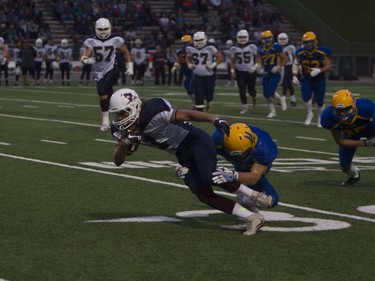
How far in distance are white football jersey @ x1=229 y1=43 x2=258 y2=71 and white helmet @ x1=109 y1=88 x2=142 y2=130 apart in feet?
50.4

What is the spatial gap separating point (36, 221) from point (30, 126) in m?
10.1

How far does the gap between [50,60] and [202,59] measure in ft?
51.5

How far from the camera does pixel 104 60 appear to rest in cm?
1731

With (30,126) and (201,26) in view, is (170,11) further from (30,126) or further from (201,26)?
(30,126)

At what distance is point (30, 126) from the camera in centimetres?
1847

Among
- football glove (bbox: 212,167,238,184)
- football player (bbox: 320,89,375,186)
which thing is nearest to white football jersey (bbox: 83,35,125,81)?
football player (bbox: 320,89,375,186)

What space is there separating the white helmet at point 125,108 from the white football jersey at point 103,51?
940 centimetres

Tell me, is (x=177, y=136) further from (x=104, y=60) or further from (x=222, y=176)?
(x=104, y=60)

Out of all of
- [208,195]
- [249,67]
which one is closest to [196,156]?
[208,195]

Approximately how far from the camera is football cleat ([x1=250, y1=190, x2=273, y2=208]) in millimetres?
8047

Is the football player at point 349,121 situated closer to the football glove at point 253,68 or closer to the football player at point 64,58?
the football glove at point 253,68

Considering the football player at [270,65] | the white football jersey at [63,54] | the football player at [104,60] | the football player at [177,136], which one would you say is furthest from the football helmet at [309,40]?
the white football jersey at [63,54]

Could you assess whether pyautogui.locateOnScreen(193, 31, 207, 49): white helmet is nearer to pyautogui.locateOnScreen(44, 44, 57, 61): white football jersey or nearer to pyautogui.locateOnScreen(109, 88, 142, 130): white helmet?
pyautogui.locateOnScreen(109, 88, 142, 130): white helmet

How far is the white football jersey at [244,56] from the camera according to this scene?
908 inches
